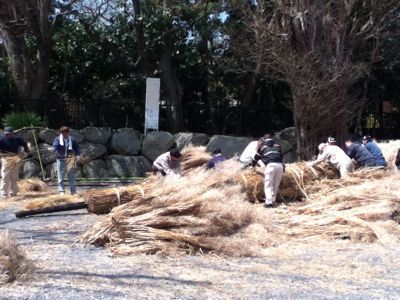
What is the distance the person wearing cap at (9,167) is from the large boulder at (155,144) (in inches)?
228

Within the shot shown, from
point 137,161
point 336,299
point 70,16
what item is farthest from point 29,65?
point 336,299

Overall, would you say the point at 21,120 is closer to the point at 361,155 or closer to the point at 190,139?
the point at 190,139

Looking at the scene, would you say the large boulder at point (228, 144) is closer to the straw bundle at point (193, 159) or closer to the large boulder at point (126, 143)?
the large boulder at point (126, 143)

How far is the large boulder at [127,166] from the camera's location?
66.6 feet

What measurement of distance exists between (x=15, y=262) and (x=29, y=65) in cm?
1506

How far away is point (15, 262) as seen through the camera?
6680 mm

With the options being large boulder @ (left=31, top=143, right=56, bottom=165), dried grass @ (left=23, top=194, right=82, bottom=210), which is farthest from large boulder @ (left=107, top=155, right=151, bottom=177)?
dried grass @ (left=23, top=194, right=82, bottom=210)

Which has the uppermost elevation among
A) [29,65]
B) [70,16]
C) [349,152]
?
[70,16]

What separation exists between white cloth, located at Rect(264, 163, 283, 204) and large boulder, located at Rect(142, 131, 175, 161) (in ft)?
26.2

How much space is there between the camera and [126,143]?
20.6m

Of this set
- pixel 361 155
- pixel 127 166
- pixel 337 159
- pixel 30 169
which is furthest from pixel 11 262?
pixel 127 166

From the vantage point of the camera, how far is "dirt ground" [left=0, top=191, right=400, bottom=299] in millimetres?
6477

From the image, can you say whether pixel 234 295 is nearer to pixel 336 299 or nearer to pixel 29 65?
A: pixel 336 299

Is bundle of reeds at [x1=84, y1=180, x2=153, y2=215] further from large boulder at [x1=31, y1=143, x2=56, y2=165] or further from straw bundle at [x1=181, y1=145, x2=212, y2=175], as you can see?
large boulder at [x1=31, y1=143, x2=56, y2=165]
